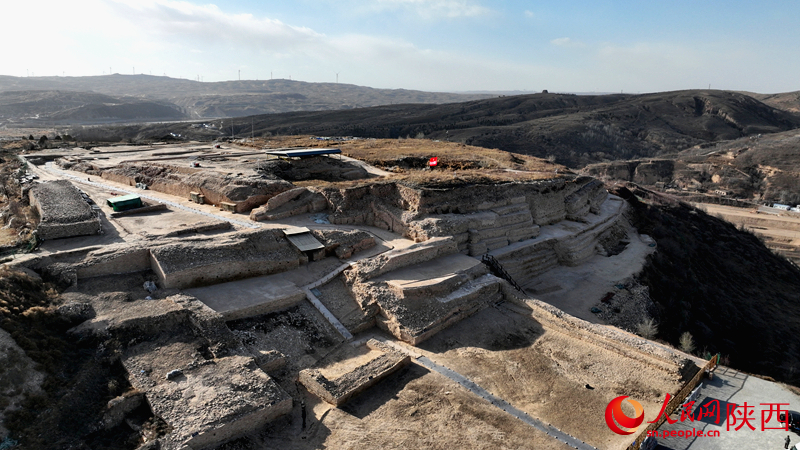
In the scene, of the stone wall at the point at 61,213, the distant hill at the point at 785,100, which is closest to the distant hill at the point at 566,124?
the distant hill at the point at 785,100

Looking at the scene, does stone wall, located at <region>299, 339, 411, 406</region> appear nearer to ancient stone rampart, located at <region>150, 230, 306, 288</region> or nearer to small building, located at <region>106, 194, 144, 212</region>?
ancient stone rampart, located at <region>150, 230, 306, 288</region>

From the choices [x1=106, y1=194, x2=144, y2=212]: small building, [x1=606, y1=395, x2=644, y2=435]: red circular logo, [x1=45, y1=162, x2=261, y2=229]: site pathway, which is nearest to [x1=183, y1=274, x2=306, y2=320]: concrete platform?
[x1=45, y1=162, x2=261, y2=229]: site pathway

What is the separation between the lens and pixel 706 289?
20.5 metres

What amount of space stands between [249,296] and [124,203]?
8.07 metres

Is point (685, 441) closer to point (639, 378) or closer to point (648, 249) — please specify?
point (639, 378)

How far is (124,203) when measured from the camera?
1678 cm

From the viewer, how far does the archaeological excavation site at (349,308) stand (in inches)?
352

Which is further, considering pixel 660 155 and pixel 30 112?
pixel 30 112

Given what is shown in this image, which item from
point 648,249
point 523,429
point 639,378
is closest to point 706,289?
point 648,249

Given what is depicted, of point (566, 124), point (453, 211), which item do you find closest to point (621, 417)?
point (453, 211)

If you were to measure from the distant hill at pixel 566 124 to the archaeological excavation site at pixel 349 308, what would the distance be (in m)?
36.2

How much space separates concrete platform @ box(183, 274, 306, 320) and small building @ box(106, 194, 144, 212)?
6837mm

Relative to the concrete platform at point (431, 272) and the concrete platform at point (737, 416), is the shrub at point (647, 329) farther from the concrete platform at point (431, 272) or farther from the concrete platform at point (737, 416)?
the concrete platform at point (431, 272)

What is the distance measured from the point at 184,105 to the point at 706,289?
147 meters
